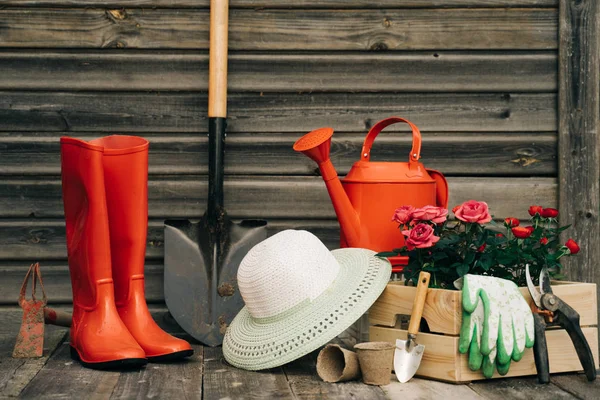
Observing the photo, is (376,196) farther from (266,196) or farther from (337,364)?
(337,364)

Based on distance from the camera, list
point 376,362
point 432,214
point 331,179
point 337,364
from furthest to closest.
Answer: point 331,179 → point 432,214 → point 337,364 → point 376,362

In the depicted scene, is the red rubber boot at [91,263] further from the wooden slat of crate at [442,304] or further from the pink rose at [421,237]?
the pink rose at [421,237]

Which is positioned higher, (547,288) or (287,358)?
(547,288)

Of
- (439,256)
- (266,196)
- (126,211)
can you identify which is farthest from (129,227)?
(439,256)

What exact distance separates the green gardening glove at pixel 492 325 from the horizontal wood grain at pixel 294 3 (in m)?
1.37

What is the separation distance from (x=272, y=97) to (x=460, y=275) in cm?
121

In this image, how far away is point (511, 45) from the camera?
2.97 metres

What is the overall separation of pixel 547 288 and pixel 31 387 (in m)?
1.38

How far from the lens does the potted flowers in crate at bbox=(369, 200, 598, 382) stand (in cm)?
200

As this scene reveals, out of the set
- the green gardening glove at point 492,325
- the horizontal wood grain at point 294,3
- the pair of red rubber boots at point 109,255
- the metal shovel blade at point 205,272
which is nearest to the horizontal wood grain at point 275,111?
the horizontal wood grain at point 294,3

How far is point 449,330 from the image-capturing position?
6.49 feet

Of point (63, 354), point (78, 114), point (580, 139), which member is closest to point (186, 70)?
point (78, 114)

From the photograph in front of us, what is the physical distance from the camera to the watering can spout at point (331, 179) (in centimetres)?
247

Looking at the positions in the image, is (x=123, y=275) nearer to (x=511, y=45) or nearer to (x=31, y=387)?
(x=31, y=387)
